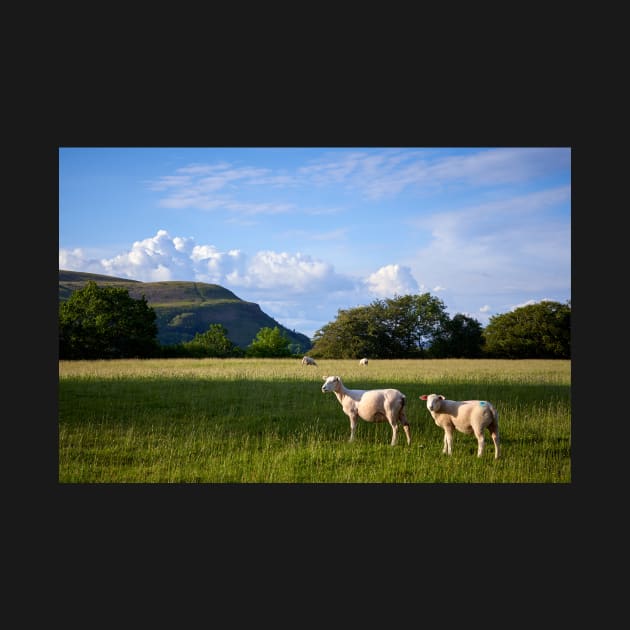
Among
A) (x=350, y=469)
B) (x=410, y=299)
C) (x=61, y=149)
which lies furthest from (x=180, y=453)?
(x=410, y=299)

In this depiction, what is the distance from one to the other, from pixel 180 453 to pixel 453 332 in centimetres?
859

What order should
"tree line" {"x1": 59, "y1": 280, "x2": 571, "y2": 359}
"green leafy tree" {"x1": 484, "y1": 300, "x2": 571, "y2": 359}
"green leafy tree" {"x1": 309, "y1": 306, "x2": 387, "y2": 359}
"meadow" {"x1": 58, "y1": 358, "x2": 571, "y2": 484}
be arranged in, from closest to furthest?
"meadow" {"x1": 58, "y1": 358, "x2": 571, "y2": 484}
"tree line" {"x1": 59, "y1": 280, "x2": 571, "y2": 359}
"green leafy tree" {"x1": 484, "y1": 300, "x2": 571, "y2": 359}
"green leafy tree" {"x1": 309, "y1": 306, "x2": 387, "y2": 359}

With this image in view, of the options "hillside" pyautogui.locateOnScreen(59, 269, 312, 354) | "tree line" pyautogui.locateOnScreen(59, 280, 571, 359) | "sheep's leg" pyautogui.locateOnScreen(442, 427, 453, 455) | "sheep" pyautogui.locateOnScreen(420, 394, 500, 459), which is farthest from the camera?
"tree line" pyautogui.locateOnScreen(59, 280, 571, 359)

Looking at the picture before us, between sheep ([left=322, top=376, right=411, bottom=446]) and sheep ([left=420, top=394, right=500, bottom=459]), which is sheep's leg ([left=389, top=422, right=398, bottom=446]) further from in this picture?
sheep ([left=420, top=394, right=500, bottom=459])

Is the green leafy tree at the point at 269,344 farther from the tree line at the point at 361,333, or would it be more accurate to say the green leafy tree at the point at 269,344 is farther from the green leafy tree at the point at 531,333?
the green leafy tree at the point at 531,333

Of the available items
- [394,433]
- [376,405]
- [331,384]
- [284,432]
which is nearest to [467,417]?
[394,433]

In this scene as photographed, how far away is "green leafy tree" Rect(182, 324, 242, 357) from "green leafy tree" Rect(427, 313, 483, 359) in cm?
591

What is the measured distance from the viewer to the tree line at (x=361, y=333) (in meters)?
10.6

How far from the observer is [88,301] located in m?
10.3

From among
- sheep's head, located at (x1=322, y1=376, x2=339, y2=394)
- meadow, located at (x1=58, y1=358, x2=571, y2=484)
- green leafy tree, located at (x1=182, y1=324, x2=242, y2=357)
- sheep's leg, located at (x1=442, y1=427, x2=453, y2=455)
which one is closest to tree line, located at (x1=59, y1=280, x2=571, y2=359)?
green leafy tree, located at (x1=182, y1=324, x2=242, y2=357)

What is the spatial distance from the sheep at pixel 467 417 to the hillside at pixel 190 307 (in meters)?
4.65

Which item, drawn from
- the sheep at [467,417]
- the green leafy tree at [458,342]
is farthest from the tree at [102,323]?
the green leafy tree at [458,342]

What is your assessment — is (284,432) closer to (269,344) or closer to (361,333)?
(361,333)

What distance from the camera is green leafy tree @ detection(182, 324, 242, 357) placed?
1445 cm
